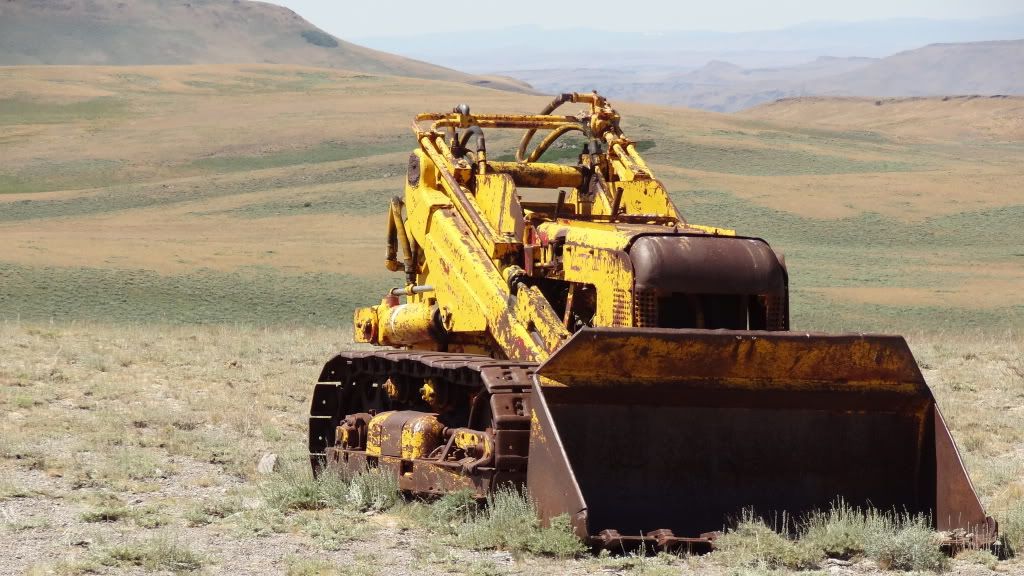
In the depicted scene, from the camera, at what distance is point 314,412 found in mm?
12023

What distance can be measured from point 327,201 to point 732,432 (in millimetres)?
44466

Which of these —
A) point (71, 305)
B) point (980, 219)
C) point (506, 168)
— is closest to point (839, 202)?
point (980, 219)

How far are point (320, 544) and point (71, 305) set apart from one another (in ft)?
75.5

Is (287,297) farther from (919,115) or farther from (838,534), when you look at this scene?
(919,115)

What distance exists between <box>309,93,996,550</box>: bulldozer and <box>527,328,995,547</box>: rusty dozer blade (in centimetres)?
1

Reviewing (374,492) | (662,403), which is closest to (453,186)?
(374,492)

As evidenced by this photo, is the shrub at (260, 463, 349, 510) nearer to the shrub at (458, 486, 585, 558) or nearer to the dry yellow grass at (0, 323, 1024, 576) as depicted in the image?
the dry yellow grass at (0, 323, 1024, 576)

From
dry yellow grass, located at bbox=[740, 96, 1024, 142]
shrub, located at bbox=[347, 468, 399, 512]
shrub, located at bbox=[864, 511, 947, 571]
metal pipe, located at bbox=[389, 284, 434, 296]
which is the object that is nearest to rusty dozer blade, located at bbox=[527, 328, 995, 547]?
shrub, located at bbox=[864, 511, 947, 571]

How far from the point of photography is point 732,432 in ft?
31.2

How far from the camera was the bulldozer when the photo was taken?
9.14m

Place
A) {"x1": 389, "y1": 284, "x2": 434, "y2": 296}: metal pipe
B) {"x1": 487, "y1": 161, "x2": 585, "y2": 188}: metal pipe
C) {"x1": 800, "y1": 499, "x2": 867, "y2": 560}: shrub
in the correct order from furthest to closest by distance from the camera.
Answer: {"x1": 487, "y1": 161, "x2": 585, "y2": 188}: metal pipe < {"x1": 389, "y1": 284, "x2": 434, "y2": 296}: metal pipe < {"x1": 800, "y1": 499, "x2": 867, "y2": 560}: shrub

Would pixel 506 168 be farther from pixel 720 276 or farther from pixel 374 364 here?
pixel 720 276

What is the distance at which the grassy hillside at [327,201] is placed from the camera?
1302 inches

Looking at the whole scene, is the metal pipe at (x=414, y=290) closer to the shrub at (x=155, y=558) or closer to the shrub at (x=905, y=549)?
the shrub at (x=155, y=558)
